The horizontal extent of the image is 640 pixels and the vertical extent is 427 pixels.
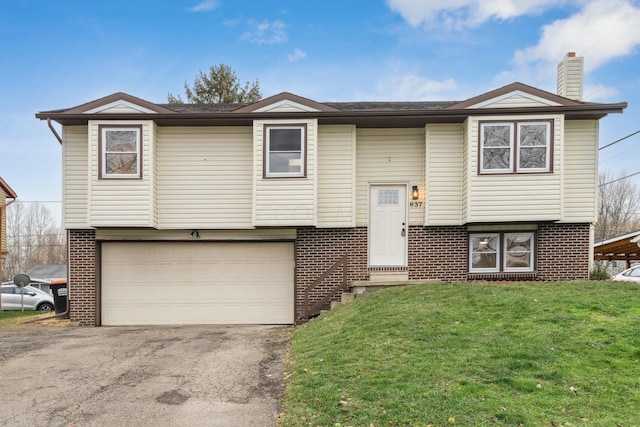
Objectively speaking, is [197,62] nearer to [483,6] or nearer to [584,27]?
[483,6]

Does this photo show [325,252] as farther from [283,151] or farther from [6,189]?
[6,189]

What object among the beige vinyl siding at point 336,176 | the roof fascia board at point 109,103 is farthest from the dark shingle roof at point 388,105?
the roof fascia board at point 109,103

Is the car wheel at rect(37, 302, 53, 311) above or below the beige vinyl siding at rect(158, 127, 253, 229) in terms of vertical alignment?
below

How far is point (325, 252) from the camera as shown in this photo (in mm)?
9703

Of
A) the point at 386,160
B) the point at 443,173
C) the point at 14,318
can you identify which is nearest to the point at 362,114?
the point at 386,160

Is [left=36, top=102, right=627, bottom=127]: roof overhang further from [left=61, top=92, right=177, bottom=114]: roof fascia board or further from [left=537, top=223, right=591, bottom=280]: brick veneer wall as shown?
[left=537, top=223, right=591, bottom=280]: brick veneer wall

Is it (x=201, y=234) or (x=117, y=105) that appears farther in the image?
(x=201, y=234)

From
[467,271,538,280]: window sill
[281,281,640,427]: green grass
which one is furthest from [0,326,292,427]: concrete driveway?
[467,271,538,280]: window sill

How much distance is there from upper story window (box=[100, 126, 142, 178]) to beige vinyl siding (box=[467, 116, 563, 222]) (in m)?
7.73

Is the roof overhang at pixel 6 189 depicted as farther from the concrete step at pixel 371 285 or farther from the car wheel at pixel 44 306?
the concrete step at pixel 371 285

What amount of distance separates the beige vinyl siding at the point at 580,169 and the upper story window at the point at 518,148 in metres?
0.94

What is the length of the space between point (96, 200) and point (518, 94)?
33.1 feet

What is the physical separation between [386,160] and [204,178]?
4515 millimetres

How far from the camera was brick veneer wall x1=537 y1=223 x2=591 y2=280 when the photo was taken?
9.55m
